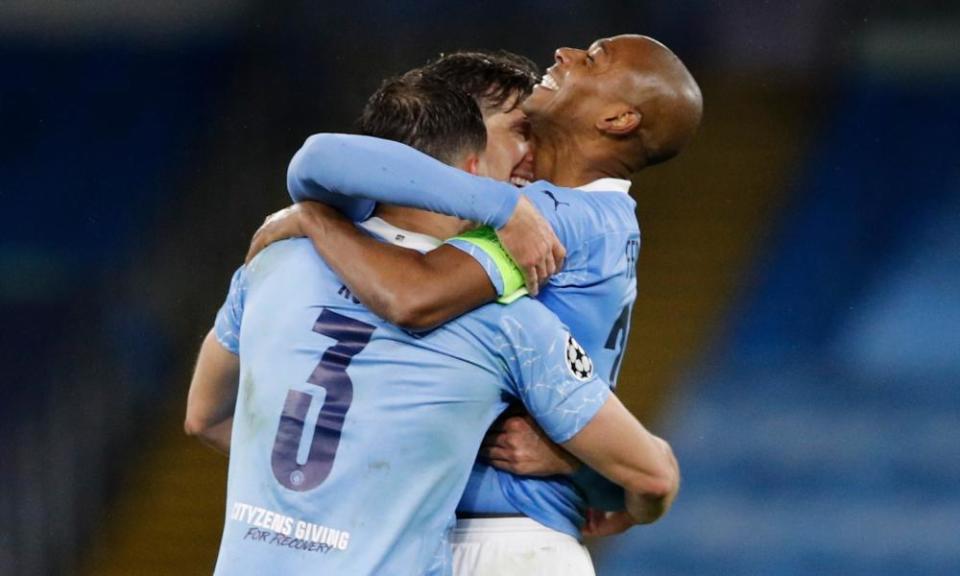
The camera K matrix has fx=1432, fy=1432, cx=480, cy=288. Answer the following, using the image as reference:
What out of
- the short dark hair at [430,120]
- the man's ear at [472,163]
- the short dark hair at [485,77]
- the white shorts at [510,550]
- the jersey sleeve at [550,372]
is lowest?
the white shorts at [510,550]

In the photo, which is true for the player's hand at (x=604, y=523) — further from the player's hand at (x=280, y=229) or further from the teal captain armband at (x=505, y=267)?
the player's hand at (x=280, y=229)

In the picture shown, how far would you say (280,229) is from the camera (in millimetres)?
1893

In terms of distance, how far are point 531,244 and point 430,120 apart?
0.24 meters

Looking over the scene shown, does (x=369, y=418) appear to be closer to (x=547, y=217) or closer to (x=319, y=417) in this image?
(x=319, y=417)

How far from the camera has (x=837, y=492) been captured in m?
4.07

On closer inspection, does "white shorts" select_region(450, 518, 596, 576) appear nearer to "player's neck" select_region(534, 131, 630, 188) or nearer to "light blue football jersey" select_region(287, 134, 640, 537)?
"light blue football jersey" select_region(287, 134, 640, 537)

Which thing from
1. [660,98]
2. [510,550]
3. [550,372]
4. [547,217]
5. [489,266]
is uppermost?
[660,98]

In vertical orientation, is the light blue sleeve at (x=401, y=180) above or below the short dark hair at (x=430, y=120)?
below

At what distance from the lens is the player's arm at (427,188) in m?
1.74

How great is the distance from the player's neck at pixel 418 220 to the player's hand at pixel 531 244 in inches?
4.5

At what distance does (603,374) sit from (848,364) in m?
2.35

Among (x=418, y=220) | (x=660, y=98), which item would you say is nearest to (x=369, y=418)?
(x=418, y=220)

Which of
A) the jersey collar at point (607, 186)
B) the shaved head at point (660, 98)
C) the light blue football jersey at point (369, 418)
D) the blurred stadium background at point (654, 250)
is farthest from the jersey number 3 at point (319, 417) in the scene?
the blurred stadium background at point (654, 250)

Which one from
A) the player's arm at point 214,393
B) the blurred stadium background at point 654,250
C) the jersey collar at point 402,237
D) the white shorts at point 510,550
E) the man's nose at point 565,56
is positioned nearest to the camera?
the jersey collar at point 402,237
